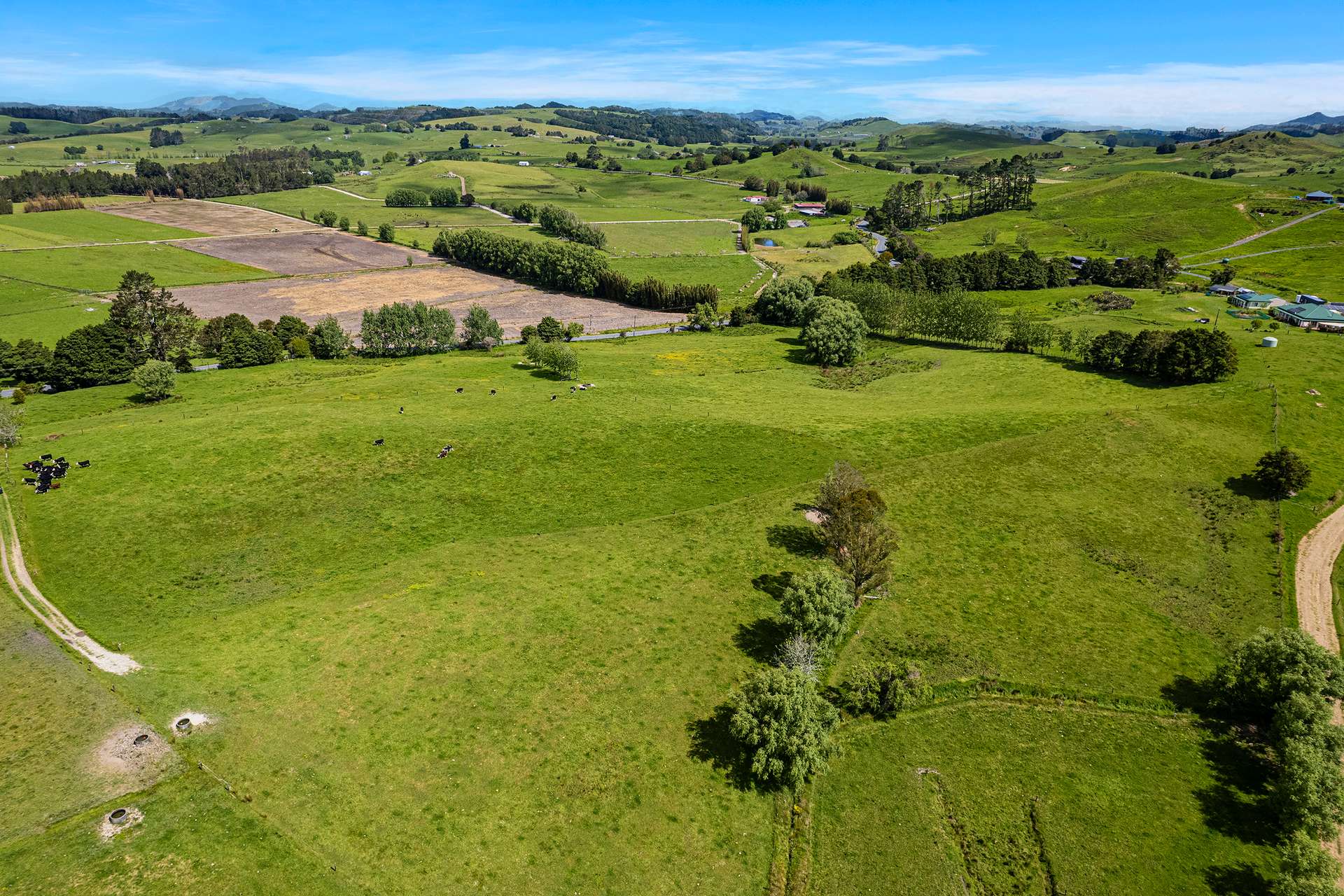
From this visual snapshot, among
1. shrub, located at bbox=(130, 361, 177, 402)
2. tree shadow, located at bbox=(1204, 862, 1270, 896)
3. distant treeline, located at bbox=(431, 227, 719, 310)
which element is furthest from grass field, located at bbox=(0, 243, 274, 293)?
tree shadow, located at bbox=(1204, 862, 1270, 896)

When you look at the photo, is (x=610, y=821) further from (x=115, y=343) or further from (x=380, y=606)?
(x=115, y=343)

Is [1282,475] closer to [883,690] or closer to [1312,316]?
[883,690]

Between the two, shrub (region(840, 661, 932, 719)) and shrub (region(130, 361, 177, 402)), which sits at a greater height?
shrub (region(130, 361, 177, 402))

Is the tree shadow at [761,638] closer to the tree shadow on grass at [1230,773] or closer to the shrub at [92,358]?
the tree shadow on grass at [1230,773]

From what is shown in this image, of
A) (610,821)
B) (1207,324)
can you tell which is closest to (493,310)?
(610,821)

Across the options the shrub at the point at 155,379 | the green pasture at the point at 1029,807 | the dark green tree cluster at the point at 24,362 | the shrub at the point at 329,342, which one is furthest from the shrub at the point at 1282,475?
the dark green tree cluster at the point at 24,362

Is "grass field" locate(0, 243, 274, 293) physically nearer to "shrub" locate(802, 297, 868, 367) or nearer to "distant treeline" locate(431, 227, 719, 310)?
"distant treeline" locate(431, 227, 719, 310)

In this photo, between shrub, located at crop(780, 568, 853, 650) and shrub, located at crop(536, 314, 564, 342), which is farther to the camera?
shrub, located at crop(536, 314, 564, 342)
